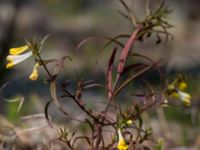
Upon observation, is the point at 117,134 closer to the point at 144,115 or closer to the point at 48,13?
the point at 144,115

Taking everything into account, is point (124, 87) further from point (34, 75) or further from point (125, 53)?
point (34, 75)

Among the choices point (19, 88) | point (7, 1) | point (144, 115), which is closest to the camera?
point (144, 115)

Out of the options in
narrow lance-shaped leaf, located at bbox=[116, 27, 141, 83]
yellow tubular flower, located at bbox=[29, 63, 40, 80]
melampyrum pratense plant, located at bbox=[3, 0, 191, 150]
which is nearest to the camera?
yellow tubular flower, located at bbox=[29, 63, 40, 80]

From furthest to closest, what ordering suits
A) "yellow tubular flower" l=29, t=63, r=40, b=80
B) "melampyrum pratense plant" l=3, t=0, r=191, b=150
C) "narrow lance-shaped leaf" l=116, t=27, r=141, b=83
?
"narrow lance-shaped leaf" l=116, t=27, r=141, b=83 → "melampyrum pratense plant" l=3, t=0, r=191, b=150 → "yellow tubular flower" l=29, t=63, r=40, b=80

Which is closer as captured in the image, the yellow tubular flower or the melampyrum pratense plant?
the yellow tubular flower

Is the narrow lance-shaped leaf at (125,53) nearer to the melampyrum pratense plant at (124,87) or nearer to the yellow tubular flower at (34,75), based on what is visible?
the melampyrum pratense plant at (124,87)

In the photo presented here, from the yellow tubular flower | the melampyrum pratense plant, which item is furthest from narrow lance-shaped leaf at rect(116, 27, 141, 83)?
the yellow tubular flower

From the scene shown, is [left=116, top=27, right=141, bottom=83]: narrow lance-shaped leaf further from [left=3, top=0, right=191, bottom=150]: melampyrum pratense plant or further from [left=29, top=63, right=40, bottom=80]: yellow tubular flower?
[left=29, top=63, right=40, bottom=80]: yellow tubular flower

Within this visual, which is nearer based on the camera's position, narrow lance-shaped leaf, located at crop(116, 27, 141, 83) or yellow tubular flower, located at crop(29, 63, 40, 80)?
yellow tubular flower, located at crop(29, 63, 40, 80)

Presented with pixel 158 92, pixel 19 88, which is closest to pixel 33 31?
pixel 19 88

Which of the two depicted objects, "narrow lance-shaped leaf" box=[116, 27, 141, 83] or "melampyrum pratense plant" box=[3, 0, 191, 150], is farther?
"narrow lance-shaped leaf" box=[116, 27, 141, 83]

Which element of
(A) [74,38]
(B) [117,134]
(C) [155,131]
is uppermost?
(B) [117,134]
